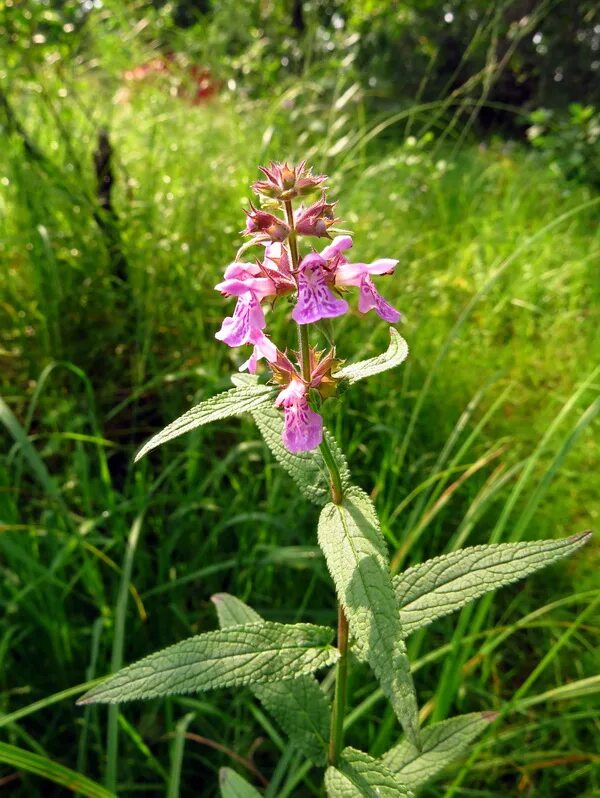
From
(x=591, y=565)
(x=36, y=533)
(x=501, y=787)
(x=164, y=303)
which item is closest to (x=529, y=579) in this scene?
(x=591, y=565)

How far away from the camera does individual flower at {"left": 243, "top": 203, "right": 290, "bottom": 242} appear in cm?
88

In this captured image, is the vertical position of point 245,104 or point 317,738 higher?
point 245,104

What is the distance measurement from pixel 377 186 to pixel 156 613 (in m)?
2.40

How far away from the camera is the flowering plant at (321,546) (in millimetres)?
809

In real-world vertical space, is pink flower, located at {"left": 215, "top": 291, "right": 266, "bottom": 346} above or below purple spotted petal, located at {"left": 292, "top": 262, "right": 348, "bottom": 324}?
below

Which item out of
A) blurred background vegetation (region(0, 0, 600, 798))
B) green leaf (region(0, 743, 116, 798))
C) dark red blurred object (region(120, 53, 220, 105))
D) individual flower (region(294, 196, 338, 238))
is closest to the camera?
individual flower (region(294, 196, 338, 238))

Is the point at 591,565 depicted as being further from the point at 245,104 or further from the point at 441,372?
the point at 245,104

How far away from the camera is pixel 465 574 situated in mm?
937

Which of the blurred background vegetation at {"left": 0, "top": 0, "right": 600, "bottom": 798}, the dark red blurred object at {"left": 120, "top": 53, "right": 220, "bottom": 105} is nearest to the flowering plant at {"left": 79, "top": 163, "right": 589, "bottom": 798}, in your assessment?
the blurred background vegetation at {"left": 0, "top": 0, "right": 600, "bottom": 798}

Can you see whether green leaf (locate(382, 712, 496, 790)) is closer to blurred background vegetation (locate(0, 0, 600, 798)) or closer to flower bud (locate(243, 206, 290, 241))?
blurred background vegetation (locate(0, 0, 600, 798))

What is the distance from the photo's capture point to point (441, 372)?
2375mm

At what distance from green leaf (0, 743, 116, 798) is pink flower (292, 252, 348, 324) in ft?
2.39

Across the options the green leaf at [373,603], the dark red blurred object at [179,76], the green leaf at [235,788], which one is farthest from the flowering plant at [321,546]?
the dark red blurred object at [179,76]

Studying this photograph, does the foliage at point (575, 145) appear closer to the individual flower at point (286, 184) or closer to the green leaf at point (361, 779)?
the individual flower at point (286, 184)
